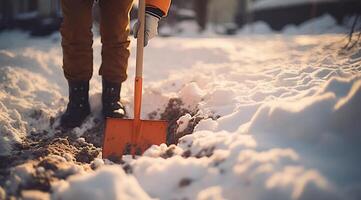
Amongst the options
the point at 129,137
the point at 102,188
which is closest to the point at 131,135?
the point at 129,137

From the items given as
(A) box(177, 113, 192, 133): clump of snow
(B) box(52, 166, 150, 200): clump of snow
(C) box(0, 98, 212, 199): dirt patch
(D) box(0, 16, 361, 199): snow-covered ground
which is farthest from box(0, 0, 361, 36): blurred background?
(B) box(52, 166, 150, 200): clump of snow

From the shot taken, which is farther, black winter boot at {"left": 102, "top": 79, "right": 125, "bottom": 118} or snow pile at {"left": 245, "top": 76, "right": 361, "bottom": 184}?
black winter boot at {"left": 102, "top": 79, "right": 125, "bottom": 118}

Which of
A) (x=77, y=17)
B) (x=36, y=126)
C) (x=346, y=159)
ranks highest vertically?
(x=77, y=17)

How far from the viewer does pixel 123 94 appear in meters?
3.11

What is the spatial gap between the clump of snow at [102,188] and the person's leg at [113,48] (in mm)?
1207

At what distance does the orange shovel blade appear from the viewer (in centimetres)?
198

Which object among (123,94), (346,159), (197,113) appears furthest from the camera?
(123,94)

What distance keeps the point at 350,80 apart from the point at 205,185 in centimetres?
81

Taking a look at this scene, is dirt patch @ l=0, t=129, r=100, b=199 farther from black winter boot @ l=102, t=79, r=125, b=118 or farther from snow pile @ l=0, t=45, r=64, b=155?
black winter boot @ l=102, t=79, r=125, b=118

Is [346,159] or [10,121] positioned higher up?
[346,159]

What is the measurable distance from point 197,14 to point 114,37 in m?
12.3


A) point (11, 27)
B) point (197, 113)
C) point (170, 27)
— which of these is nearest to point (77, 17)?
point (197, 113)

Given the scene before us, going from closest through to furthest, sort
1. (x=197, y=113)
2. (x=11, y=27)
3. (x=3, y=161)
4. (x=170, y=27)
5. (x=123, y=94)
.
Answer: (x=3, y=161)
(x=197, y=113)
(x=123, y=94)
(x=11, y=27)
(x=170, y=27)

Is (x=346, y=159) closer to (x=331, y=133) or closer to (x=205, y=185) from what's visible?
(x=331, y=133)
